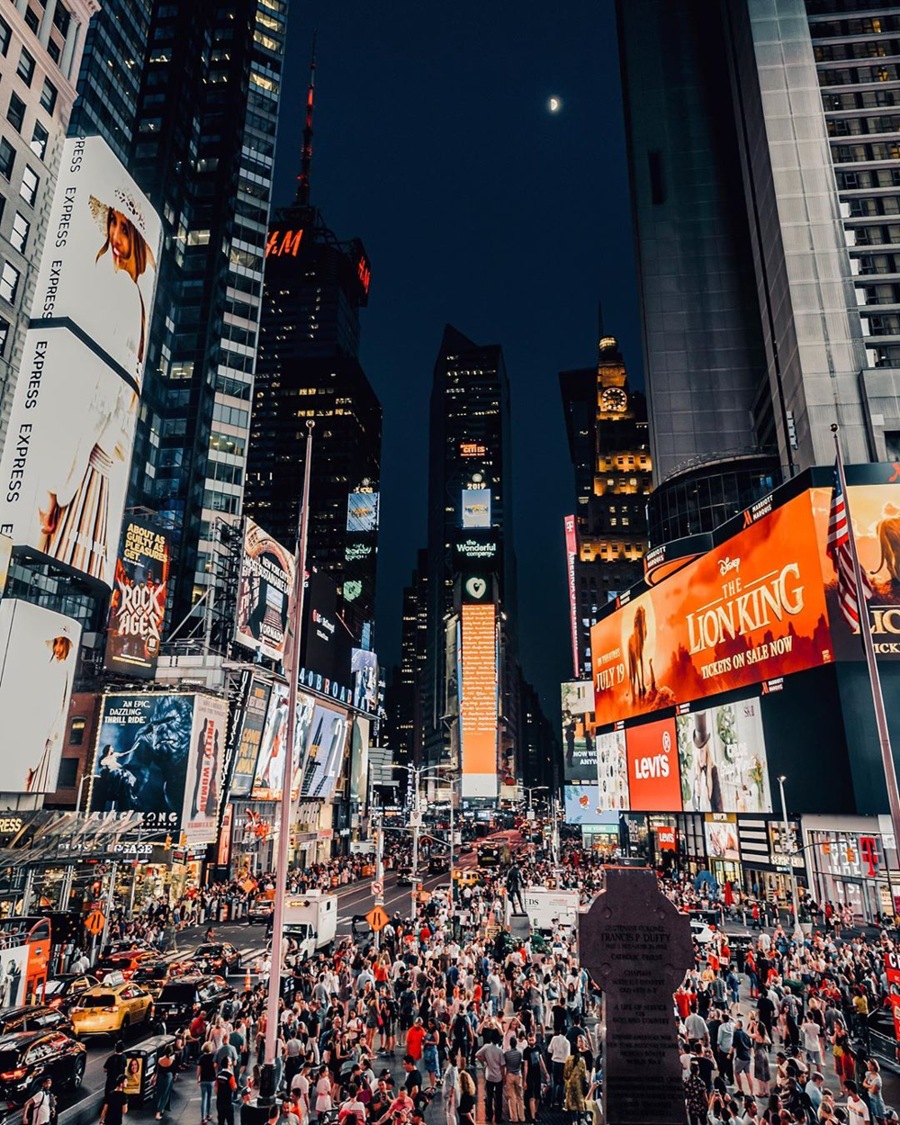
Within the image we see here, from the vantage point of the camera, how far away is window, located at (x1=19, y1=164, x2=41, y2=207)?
40.8 meters

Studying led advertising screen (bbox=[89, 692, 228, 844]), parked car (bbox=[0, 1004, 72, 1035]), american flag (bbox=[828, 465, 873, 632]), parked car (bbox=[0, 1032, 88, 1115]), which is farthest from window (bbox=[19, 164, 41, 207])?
american flag (bbox=[828, 465, 873, 632])

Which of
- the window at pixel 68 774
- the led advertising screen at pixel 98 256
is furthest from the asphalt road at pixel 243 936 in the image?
the led advertising screen at pixel 98 256

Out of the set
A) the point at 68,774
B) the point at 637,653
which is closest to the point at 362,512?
the point at 637,653

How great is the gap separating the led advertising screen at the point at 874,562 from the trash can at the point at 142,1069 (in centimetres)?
3851

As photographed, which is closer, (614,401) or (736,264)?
(736,264)

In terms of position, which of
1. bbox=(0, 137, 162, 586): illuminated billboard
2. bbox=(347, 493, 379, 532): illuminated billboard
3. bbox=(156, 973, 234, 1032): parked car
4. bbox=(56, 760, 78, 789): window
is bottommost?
bbox=(156, 973, 234, 1032): parked car

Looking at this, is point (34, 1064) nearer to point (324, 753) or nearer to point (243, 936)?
point (243, 936)

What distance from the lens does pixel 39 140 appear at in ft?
140

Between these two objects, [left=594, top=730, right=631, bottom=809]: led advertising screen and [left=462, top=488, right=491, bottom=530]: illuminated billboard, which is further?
[left=462, top=488, right=491, bottom=530]: illuminated billboard

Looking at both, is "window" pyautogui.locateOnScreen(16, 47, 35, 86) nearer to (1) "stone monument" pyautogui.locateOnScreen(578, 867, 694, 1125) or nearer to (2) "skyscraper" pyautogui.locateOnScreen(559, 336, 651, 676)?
(1) "stone monument" pyautogui.locateOnScreen(578, 867, 694, 1125)

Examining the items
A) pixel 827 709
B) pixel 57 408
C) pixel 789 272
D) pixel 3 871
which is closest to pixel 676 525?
pixel 789 272

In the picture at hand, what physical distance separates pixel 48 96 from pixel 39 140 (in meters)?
3.24

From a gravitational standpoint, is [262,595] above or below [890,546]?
above

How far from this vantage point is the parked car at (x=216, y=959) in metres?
23.2
